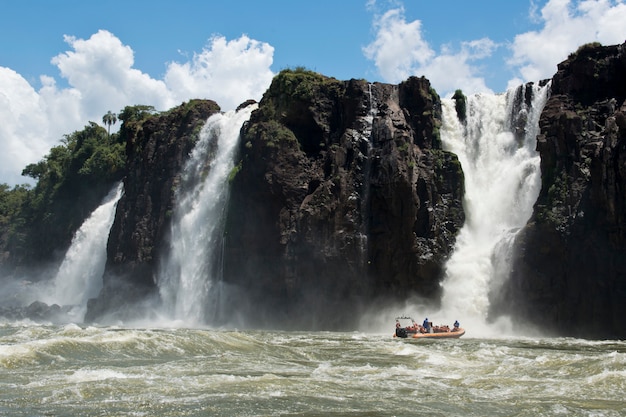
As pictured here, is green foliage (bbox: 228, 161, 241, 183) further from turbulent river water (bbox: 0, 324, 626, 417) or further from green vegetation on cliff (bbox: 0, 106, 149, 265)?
green vegetation on cliff (bbox: 0, 106, 149, 265)

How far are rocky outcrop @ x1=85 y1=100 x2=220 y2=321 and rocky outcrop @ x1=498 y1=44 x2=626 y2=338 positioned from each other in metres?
27.7

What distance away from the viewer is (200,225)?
1957 inches

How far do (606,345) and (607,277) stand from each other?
19.2 feet

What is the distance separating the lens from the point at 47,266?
7375cm

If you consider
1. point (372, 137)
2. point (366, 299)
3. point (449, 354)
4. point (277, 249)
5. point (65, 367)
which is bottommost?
point (65, 367)

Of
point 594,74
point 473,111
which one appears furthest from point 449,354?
point 473,111

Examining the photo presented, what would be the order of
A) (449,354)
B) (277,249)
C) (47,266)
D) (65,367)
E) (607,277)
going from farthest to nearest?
(47,266), (277,249), (607,277), (449,354), (65,367)

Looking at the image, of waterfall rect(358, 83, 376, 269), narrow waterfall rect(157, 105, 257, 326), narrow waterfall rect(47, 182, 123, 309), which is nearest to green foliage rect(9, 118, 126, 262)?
narrow waterfall rect(47, 182, 123, 309)

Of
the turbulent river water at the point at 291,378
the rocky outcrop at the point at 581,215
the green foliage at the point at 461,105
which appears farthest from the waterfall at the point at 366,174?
the turbulent river water at the point at 291,378

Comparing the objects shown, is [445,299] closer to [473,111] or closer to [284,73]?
[473,111]

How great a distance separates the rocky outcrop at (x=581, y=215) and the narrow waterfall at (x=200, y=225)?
20.9 meters

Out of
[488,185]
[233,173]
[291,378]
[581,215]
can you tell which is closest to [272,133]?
[233,173]

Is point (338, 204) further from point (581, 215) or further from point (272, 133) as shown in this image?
point (581, 215)

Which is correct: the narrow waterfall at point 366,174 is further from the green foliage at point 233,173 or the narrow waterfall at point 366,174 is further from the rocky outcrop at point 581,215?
the green foliage at point 233,173
